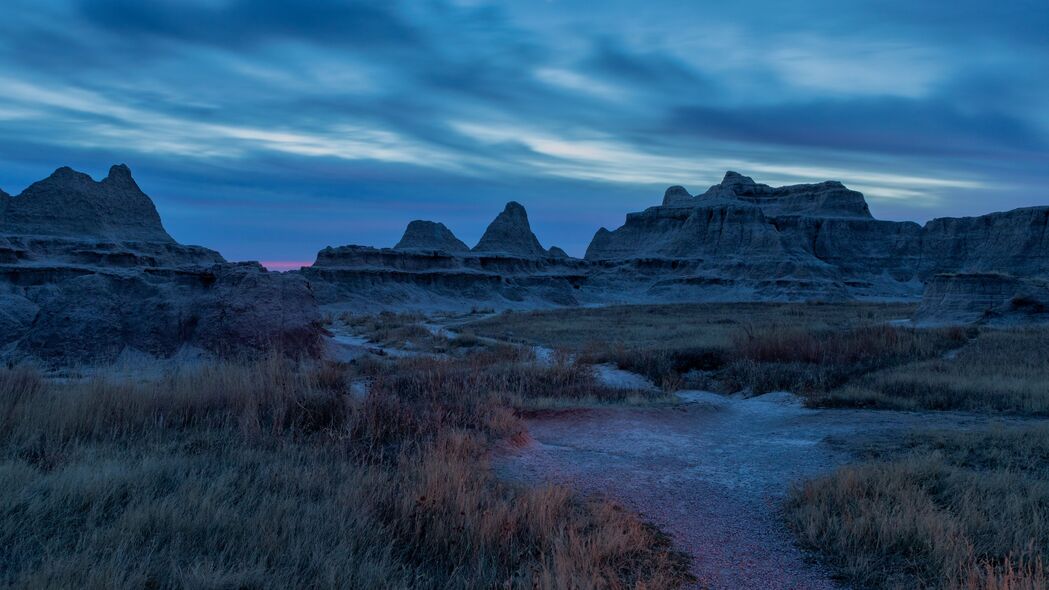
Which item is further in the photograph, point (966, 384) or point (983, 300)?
point (983, 300)

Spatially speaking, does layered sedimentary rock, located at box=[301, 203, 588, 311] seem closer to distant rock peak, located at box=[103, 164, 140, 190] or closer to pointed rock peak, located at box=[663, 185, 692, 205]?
distant rock peak, located at box=[103, 164, 140, 190]

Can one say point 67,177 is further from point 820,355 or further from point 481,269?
point 820,355

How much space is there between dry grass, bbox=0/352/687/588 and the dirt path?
45 cm

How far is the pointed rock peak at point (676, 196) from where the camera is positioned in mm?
124000

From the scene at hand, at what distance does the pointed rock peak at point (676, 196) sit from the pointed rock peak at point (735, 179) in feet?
24.6

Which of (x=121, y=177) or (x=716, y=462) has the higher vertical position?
(x=121, y=177)

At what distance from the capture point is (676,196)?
126312mm

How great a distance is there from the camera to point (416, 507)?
4.50m

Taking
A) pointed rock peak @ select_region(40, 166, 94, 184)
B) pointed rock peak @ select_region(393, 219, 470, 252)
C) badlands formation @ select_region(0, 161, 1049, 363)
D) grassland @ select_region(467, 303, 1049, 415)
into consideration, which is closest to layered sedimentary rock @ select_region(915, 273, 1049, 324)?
badlands formation @ select_region(0, 161, 1049, 363)

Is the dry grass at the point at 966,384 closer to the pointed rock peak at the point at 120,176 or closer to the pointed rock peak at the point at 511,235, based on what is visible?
the pointed rock peak at the point at 511,235

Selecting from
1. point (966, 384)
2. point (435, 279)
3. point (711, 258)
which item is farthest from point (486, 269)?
point (966, 384)

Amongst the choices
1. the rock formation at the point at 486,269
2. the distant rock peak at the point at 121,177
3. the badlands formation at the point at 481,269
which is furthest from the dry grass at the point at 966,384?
the distant rock peak at the point at 121,177

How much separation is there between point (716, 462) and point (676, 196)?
407 feet

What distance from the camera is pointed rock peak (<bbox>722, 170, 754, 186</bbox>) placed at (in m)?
120
